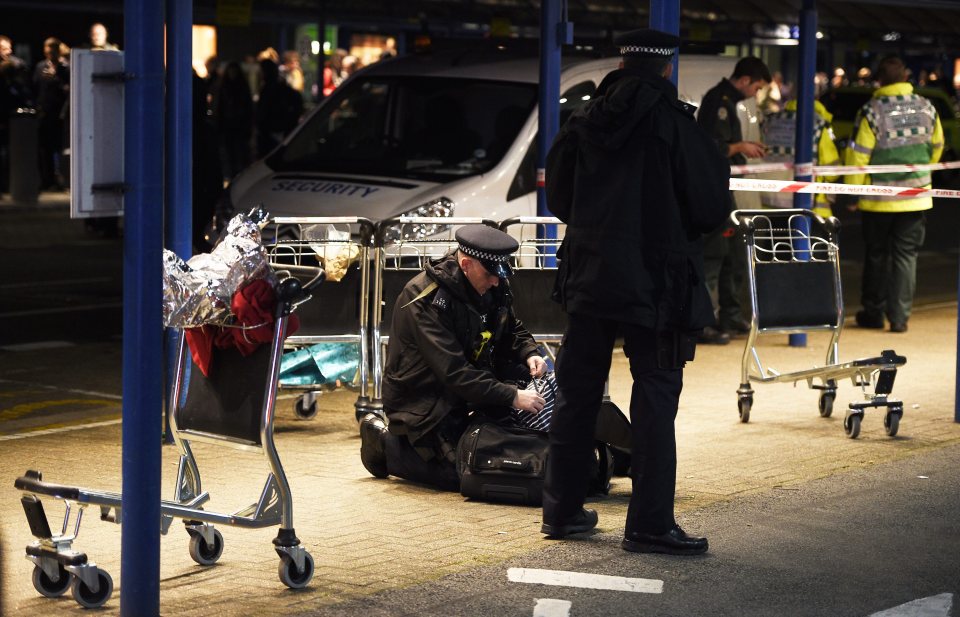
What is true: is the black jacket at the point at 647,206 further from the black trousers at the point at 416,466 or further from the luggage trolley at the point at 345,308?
the luggage trolley at the point at 345,308

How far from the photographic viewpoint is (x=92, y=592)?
5820 millimetres

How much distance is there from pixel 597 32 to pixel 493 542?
21496 mm

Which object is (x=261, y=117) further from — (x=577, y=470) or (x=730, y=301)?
(x=577, y=470)

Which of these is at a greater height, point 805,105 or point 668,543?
point 805,105

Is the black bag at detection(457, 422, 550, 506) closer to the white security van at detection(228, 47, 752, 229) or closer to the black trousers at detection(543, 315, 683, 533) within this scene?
the black trousers at detection(543, 315, 683, 533)

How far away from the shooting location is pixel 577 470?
6.83m

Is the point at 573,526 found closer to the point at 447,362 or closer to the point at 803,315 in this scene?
the point at 447,362

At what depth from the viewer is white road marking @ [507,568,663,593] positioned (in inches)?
244

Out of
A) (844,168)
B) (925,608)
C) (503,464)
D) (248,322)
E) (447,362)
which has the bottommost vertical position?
(925,608)

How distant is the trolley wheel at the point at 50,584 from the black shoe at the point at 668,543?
2.17 m

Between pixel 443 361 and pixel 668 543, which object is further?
pixel 443 361

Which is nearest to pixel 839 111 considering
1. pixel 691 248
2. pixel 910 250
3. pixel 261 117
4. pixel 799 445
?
pixel 261 117

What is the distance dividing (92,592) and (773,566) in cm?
256

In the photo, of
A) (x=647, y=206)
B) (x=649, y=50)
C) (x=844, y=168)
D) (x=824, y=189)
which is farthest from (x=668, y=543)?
(x=844, y=168)
